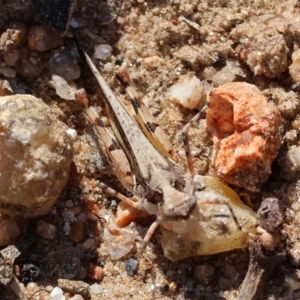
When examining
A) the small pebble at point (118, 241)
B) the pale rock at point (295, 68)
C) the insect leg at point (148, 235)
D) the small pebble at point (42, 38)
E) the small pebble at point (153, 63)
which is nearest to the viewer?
the insect leg at point (148, 235)

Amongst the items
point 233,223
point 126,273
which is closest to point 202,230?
point 233,223

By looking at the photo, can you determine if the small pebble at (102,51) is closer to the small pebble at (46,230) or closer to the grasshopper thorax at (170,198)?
the grasshopper thorax at (170,198)

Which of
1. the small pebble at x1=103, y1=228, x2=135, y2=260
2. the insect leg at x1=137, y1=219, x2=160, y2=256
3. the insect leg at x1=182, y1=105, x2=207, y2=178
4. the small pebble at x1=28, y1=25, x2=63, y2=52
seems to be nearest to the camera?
the insect leg at x1=137, y1=219, x2=160, y2=256

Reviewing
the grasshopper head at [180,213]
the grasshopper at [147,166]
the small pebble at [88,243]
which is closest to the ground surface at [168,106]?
the small pebble at [88,243]

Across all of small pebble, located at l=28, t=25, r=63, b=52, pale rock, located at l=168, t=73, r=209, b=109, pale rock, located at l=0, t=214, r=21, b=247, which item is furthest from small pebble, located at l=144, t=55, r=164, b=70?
pale rock, located at l=0, t=214, r=21, b=247

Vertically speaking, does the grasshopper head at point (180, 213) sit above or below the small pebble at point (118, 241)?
above

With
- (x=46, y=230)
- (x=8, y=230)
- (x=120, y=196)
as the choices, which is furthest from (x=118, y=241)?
(x=8, y=230)

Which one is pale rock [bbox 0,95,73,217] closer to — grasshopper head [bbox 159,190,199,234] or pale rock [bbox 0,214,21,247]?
pale rock [bbox 0,214,21,247]
